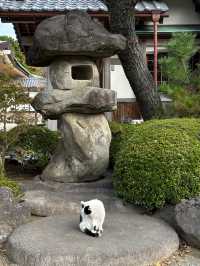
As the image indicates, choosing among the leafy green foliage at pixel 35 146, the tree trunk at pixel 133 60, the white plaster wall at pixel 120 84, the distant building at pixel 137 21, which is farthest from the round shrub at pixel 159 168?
the white plaster wall at pixel 120 84

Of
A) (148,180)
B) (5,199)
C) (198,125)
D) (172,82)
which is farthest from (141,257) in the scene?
(172,82)

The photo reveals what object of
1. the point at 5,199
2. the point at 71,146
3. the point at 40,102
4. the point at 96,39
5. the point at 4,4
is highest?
the point at 4,4

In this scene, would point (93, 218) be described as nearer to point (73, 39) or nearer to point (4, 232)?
point (4, 232)

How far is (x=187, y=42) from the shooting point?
7066 millimetres

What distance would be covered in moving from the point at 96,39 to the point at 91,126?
1282mm

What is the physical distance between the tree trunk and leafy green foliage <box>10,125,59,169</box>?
5.90ft

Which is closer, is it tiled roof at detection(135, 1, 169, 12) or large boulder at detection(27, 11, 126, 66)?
large boulder at detection(27, 11, 126, 66)

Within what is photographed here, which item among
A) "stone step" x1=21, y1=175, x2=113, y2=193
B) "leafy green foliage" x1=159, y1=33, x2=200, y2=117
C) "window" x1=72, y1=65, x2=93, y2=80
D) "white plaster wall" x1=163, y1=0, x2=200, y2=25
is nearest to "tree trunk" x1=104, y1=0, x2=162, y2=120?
"leafy green foliage" x1=159, y1=33, x2=200, y2=117

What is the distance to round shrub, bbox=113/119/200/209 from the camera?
4.75 meters

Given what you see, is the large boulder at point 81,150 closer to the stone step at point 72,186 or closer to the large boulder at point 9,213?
the stone step at point 72,186

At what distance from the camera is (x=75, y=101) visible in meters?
5.86

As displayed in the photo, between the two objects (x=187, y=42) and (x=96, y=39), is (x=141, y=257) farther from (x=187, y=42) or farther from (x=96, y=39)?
(x=187, y=42)

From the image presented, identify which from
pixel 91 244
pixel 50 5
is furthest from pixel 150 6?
pixel 91 244

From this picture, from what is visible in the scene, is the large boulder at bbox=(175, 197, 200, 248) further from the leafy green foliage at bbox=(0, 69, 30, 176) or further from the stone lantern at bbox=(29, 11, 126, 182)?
the leafy green foliage at bbox=(0, 69, 30, 176)
